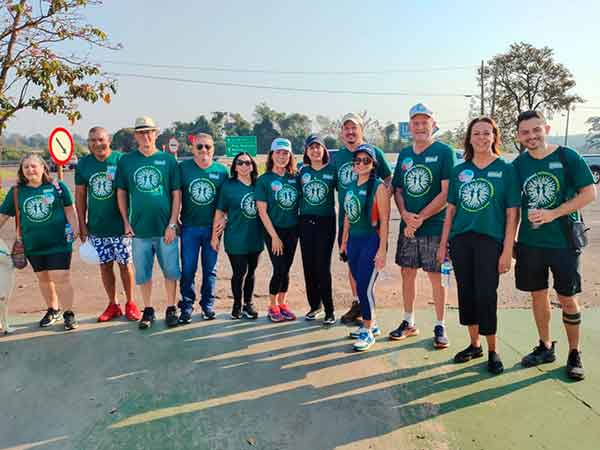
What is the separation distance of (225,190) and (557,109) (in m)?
30.7

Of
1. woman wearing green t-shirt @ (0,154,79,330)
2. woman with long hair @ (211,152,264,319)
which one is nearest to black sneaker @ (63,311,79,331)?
woman wearing green t-shirt @ (0,154,79,330)

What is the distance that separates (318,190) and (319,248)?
0.56 meters

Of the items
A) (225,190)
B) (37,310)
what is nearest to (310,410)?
(225,190)

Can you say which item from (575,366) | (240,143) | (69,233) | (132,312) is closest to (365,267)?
(575,366)

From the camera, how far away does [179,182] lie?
451cm

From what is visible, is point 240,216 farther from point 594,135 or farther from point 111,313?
point 594,135

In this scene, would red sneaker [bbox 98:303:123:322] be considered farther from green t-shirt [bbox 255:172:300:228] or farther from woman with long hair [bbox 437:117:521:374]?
woman with long hair [bbox 437:117:521:374]

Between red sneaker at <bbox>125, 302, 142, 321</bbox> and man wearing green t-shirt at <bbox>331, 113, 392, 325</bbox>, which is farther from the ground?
man wearing green t-shirt at <bbox>331, 113, 392, 325</bbox>

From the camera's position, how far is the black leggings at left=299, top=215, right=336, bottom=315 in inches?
177

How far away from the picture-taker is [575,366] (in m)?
3.43

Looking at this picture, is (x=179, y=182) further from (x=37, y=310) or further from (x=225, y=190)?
(x=37, y=310)

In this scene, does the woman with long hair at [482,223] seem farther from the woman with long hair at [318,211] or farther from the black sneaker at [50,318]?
the black sneaker at [50,318]

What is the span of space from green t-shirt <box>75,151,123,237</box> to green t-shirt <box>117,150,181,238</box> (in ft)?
0.59

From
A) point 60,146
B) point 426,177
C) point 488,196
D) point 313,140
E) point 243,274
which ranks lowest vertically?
point 243,274
